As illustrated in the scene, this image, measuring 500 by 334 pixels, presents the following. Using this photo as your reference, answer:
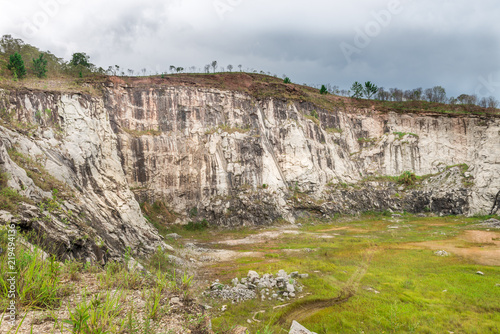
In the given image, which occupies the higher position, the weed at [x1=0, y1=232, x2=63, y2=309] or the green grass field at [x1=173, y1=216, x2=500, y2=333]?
the weed at [x1=0, y1=232, x2=63, y2=309]

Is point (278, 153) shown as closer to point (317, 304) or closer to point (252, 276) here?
point (252, 276)

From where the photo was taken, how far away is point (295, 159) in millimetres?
44625

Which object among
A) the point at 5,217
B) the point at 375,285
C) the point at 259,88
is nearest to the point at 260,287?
the point at 375,285

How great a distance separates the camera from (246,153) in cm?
4147

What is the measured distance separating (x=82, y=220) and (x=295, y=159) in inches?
1365

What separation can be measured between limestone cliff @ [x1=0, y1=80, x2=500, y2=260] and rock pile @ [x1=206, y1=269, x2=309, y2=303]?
8847 mm

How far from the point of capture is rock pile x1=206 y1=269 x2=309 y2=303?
1321cm

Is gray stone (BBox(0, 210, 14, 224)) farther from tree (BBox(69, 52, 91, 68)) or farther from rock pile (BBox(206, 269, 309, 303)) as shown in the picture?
tree (BBox(69, 52, 91, 68))

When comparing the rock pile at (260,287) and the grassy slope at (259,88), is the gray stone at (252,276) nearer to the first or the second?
the rock pile at (260,287)

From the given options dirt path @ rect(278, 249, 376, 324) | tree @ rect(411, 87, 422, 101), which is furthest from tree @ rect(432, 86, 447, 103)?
dirt path @ rect(278, 249, 376, 324)

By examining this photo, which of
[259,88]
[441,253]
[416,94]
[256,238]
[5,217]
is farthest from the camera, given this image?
[416,94]

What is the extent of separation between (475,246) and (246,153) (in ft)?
93.5

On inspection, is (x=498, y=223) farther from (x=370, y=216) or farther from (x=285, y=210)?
(x=285, y=210)

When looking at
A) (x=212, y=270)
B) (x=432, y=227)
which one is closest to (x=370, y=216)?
(x=432, y=227)
